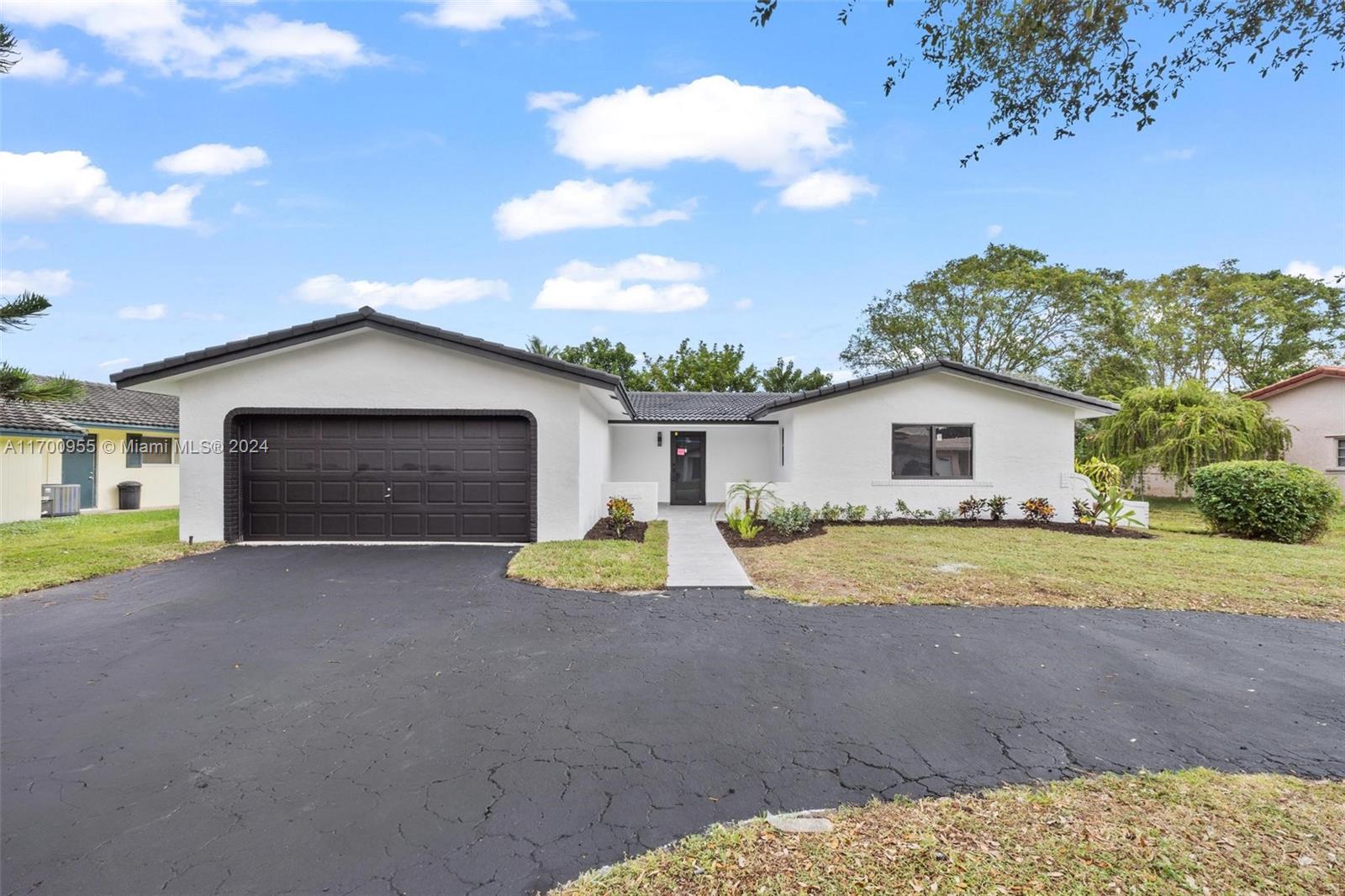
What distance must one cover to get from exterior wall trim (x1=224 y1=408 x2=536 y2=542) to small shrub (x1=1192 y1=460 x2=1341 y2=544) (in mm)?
14033

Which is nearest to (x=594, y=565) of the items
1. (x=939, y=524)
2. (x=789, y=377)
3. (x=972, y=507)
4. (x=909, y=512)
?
(x=909, y=512)

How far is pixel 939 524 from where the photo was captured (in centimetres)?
1342

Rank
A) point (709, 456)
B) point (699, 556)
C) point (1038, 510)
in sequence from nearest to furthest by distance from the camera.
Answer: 1. point (699, 556)
2. point (1038, 510)
3. point (709, 456)

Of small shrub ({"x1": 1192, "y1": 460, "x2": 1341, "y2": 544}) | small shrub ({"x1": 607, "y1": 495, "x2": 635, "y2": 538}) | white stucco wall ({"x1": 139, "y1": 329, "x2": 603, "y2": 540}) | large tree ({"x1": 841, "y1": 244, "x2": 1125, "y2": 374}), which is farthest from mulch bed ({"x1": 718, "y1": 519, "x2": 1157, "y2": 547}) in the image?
large tree ({"x1": 841, "y1": 244, "x2": 1125, "y2": 374})

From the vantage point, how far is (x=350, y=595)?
23.0ft

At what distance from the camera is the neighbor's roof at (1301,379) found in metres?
18.4

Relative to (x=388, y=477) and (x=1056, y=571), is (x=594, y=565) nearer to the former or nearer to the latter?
(x=388, y=477)

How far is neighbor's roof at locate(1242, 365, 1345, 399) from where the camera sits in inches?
725

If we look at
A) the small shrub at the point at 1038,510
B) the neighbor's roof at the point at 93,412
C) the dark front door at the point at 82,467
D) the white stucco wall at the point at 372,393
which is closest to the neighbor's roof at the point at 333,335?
the white stucco wall at the point at 372,393

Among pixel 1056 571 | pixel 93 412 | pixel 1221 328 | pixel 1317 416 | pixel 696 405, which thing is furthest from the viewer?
pixel 1221 328

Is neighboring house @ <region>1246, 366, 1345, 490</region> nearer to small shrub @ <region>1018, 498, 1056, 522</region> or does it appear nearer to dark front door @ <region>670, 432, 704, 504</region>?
small shrub @ <region>1018, 498, 1056, 522</region>

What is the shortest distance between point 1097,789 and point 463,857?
10.1 ft

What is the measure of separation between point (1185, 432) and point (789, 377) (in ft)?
73.0

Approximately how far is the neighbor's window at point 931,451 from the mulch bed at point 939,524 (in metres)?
1.15
